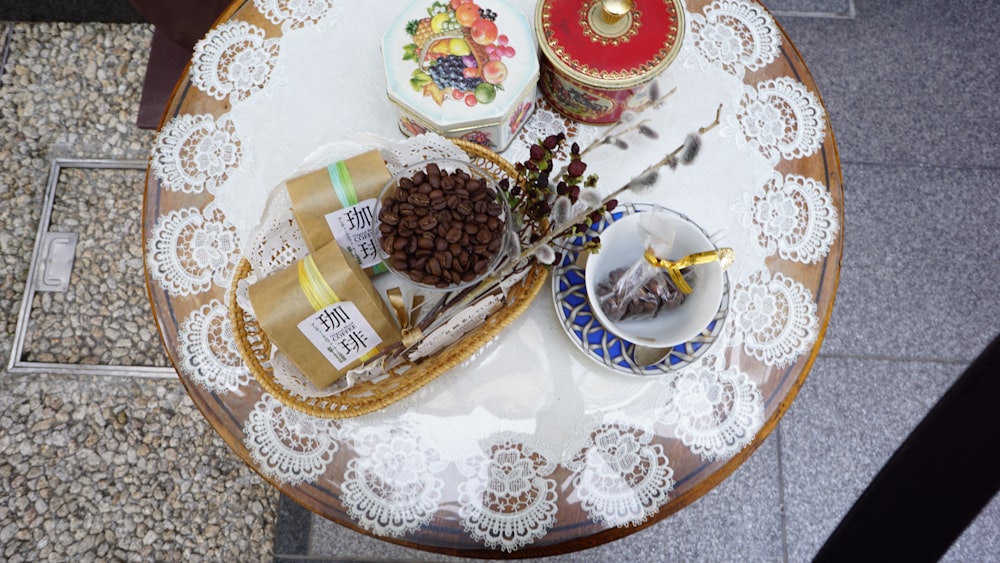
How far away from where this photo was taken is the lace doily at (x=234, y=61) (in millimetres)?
998

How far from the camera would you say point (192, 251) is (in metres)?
0.94

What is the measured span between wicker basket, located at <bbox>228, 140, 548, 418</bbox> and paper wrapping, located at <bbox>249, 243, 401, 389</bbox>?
62mm

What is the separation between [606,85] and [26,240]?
1729mm

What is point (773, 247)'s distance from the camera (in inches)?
37.2

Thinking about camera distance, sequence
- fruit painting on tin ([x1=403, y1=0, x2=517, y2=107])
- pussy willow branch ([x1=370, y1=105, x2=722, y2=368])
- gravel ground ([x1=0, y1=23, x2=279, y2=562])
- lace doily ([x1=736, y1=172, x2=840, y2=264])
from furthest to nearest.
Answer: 1. gravel ground ([x1=0, y1=23, x2=279, y2=562])
2. lace doily ([x1=736, y1=172, x2=840, y2=264])
3. fruit painting on tin ([x1=403, y1=0, x2=517, y2=107])
4. pussy willow branch ([x1=370, y1=105, x2=722, y2=368])

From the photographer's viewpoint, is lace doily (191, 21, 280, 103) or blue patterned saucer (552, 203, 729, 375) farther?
lace doily (191, 21, 280, 103)

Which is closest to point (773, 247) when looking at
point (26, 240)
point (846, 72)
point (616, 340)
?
point (616, 340)

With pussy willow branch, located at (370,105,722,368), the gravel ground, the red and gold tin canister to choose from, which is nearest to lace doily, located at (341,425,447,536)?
pussy willow branch, located at (370,105,722,368)

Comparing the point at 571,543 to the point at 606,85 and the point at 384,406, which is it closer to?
the point at 384,406

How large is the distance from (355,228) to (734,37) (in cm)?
72

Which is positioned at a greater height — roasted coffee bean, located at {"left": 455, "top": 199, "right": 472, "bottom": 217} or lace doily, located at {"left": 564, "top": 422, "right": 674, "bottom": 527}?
roasted coffee bean, located at {"left": 455, "top": 199, "right": 472, "bottom": 217}

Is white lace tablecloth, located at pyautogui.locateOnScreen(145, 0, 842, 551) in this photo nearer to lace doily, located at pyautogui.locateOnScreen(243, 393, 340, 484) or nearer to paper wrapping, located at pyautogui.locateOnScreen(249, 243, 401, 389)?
lace doily, located at pyautogui.locateOnScreen(243, 393, 340, 484)

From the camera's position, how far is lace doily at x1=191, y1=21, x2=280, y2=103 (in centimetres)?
100

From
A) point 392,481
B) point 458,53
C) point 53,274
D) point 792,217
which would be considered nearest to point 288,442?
point 392,481
